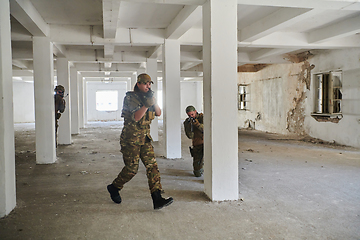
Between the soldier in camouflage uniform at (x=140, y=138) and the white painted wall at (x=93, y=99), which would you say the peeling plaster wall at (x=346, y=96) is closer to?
the soldier in camouflage uniform at (x=140, y=138)

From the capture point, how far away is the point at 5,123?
304 centimetres

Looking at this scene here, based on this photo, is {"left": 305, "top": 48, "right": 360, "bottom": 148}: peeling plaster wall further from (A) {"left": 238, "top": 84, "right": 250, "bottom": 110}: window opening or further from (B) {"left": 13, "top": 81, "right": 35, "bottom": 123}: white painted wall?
(B) {"left": 13, "top": 81, "right": 35, "bottom": 123}: white painted wall

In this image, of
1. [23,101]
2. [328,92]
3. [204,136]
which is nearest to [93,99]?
[23,101]

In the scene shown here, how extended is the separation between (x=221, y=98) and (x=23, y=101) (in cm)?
1876

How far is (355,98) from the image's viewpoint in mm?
7613

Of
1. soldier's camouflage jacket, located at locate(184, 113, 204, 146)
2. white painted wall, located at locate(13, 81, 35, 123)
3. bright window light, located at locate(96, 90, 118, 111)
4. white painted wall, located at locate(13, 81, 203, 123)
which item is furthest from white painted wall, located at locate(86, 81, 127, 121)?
soldier's camouflage jacket, located at locate(184, 113, 204, 146)

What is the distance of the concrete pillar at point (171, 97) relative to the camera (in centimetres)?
623

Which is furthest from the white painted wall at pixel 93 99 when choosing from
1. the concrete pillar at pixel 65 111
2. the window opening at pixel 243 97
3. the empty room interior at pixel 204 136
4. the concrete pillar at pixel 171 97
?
the concrete pillar at pixel 171 97

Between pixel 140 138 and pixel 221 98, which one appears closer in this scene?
pixel 140 138

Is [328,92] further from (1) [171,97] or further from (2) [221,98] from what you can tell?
(2) [221,98]

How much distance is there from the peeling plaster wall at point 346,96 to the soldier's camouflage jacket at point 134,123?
6771mm

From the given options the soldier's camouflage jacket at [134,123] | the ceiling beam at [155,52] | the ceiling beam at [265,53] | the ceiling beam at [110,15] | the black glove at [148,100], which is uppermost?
the ceiling beam at [265,53]

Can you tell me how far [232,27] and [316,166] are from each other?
3.51 m

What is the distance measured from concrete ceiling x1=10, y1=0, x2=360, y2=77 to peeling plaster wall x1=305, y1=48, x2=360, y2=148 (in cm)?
74
